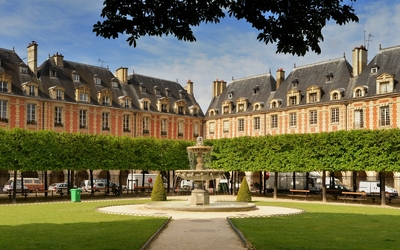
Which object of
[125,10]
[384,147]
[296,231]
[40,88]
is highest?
[40,88]

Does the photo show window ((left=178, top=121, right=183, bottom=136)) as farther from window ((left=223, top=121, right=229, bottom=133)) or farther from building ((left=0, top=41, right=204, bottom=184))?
window ((left=223, top=121, right=229, bottom=133))

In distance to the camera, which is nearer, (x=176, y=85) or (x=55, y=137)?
(x=55, y=137)

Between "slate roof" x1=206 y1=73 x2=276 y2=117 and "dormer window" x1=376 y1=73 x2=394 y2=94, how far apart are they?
11.1 m

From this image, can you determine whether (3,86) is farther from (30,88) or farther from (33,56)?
(33,56)

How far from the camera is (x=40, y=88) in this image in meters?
40.6

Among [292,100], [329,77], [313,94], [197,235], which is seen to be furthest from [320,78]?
[197,235]

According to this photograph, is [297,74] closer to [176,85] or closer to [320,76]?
[320,76]

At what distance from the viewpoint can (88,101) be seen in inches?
1706

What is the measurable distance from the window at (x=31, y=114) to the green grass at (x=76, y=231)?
23.4 meters

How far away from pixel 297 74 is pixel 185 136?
12.8m

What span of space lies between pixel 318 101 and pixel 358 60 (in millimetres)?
4607

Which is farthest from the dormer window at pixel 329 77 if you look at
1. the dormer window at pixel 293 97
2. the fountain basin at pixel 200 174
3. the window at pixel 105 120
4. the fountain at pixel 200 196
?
the fountain basin at pixel 200 174

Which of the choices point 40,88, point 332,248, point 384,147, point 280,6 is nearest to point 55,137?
point 40,88

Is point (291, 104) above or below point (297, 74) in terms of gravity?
below
